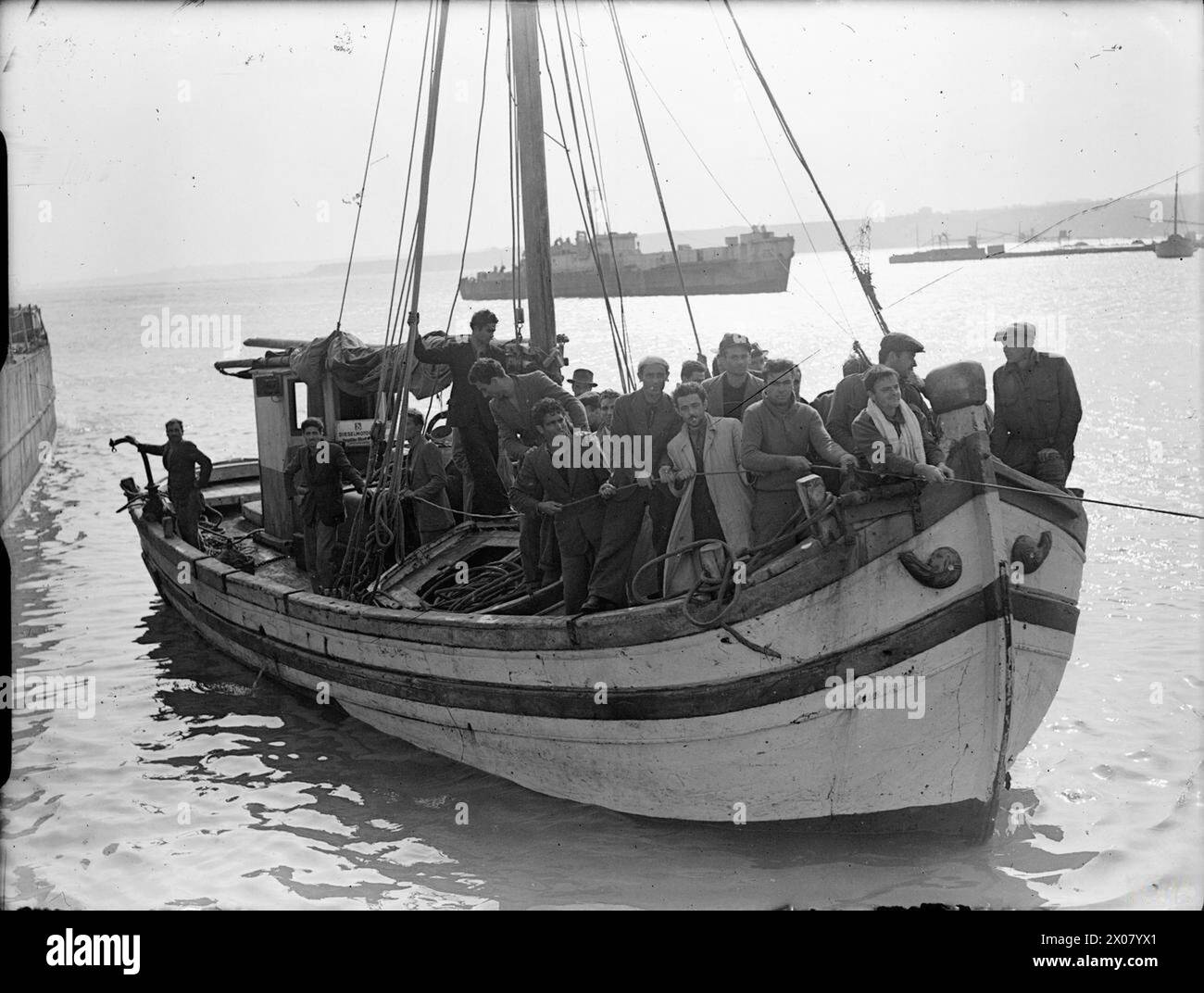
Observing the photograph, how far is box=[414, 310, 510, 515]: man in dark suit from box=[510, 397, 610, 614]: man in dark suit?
203 cm

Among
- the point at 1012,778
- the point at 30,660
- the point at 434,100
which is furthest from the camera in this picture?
the point at 30,660

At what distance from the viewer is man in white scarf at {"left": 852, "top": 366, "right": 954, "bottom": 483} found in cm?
598

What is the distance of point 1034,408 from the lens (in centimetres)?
730

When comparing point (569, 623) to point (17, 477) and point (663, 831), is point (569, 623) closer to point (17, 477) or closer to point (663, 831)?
point (663, 831)

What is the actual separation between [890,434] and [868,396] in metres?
0.47

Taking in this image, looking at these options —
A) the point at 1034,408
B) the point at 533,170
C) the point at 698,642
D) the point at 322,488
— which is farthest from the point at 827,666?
the point at 533,170

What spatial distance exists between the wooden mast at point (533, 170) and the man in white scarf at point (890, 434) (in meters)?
3.98

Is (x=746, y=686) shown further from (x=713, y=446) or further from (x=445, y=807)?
(x=445, y=807)

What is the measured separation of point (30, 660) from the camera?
12.2 meters

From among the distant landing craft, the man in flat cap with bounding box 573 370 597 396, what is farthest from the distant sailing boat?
the man in flat cap with bounding box 573 370 597 396

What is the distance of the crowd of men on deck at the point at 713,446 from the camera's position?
20.9ft

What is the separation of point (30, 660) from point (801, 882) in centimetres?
915

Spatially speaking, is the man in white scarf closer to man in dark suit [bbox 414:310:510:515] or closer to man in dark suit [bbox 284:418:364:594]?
man in dark suit [bbox 414:310:510:515]
